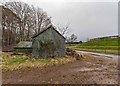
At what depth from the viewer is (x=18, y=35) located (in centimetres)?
4684

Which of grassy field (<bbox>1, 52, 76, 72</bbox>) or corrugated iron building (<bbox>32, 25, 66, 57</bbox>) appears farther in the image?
corrugated iron building (<bbox>32, 25, 66, 57</bbox>)

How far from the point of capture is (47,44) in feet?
91.0

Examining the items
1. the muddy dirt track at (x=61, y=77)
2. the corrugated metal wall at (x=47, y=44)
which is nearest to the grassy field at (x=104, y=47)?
the corrugated metal wall at (x=47, y=44)

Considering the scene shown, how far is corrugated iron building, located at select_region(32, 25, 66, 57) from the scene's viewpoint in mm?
27797

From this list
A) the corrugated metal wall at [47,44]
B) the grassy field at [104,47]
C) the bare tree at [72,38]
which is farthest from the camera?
the bare tree at [72,38]

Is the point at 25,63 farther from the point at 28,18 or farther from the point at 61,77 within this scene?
the point at 28,18

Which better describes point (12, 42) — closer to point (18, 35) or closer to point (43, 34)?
point (18, 35)

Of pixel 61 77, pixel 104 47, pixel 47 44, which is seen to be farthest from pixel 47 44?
pixel 104 47

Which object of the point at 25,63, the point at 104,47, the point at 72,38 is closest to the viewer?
the point at 25,63

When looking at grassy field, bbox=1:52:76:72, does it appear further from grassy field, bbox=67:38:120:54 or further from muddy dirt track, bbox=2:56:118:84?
grassy field, bbox=67:38:120:54

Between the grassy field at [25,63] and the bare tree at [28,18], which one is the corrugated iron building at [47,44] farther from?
the bare tree at [28,18]

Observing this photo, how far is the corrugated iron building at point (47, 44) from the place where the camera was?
91.2 ft

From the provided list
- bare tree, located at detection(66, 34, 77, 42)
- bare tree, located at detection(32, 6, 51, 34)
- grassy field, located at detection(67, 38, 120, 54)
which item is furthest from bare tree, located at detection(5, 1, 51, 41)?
bare tree, located at detection(66, 34, 77, 42)

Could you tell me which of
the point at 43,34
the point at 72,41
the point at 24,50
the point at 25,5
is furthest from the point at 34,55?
the point at 72,41
